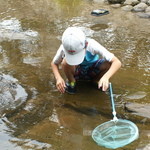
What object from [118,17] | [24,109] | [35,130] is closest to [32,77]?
[24,109]

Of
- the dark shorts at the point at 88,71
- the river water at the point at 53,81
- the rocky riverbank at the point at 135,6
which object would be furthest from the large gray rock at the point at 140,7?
the dark shorts at the point at 88,71

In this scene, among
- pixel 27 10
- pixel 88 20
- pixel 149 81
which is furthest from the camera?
pixel 27 10

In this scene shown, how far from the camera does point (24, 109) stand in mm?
3168

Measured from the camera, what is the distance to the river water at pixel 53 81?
2.70 metres

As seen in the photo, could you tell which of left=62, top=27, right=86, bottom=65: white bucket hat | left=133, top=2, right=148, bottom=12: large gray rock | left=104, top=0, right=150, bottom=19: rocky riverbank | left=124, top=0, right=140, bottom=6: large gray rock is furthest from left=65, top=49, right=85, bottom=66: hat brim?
left=124, top=0, right=140, bottom=6: large gray rock

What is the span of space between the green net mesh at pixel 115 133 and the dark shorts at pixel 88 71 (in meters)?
0.85

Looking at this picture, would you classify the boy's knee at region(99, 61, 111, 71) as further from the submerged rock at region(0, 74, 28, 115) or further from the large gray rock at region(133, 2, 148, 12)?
the large gray rock at region(133, 2, 148, 12)

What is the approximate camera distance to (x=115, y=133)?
8.68 feet

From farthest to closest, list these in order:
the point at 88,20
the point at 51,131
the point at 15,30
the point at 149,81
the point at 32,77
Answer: the point at 88,20 < the point at 15,30 < the point at 32,77 < the point at 149,81 < the point at 51,131

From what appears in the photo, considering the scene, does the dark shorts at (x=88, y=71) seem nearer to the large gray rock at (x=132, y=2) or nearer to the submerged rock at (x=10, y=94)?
the submerged rock at (x=10, y=94)

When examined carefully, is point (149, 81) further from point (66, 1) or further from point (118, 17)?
point (66, 1)

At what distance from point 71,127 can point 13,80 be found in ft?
4.30

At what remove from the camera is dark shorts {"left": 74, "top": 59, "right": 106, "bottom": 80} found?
3.44 meters

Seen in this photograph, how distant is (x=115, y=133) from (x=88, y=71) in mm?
1062
